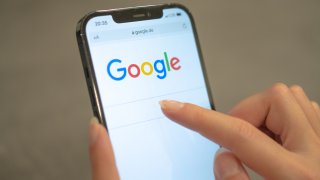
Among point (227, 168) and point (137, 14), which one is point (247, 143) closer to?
point (227, 168)

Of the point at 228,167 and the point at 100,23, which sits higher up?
the point at 100,23

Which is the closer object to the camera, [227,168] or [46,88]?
[227,168]

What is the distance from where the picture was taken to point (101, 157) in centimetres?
25

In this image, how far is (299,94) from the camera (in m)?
0.30

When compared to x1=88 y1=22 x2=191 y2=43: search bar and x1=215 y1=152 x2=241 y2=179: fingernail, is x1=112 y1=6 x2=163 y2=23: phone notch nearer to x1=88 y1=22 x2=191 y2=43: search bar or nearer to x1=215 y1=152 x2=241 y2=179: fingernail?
x1=88 y1=22 x2=191 y2=43: search bar

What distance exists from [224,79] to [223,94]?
17 mm

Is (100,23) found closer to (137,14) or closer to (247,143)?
(137,14)

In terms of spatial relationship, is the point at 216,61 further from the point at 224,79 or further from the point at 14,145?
the point at 14,145

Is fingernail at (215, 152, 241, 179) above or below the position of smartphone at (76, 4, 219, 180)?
below

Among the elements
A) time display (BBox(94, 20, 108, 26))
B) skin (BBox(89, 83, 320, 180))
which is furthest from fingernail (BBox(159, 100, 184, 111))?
time display (BBox(94, 20, 108, 26))

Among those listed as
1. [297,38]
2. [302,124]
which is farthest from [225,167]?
[297,38]

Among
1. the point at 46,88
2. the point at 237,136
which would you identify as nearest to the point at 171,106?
the point at 237,136

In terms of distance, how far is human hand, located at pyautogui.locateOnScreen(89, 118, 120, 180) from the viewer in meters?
0.24

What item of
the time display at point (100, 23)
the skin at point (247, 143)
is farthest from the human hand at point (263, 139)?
the time display at point (100, 23)
